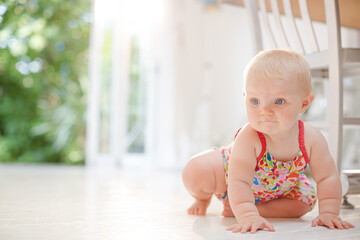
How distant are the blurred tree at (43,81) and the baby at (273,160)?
13.3 ft

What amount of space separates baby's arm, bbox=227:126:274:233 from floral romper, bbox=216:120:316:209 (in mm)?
33

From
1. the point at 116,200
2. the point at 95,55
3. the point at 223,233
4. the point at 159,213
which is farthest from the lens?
the point at 95,55

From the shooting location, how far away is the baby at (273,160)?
2.95 feet

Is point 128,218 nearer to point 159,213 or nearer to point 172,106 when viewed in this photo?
point 159,213

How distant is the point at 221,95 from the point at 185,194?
178 centimetres

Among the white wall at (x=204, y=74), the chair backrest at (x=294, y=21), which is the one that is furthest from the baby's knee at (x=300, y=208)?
the white wall at (x=204, y=74)

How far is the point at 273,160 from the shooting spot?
1.00 m

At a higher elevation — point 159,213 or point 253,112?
point 253,112

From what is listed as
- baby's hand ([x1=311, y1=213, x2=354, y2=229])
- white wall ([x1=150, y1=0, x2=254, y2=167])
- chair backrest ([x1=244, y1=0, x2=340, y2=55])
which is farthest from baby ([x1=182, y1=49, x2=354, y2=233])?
white wall ([x1=150, y1=0, x2=254, y2=167])

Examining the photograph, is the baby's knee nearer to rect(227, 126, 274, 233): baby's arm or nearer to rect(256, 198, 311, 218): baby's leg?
rect(256, 198, 311, 218): baby's leg

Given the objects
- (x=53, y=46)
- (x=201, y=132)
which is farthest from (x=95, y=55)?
(x=53, y=46)

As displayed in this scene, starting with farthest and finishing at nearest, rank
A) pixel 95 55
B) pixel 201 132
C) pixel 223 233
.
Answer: pixel 95 55, pixel 201 132, pixel 223 233

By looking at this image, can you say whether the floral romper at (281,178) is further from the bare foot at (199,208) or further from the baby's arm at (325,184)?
the bare foot at (199,208)

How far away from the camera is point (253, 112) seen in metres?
0.92
